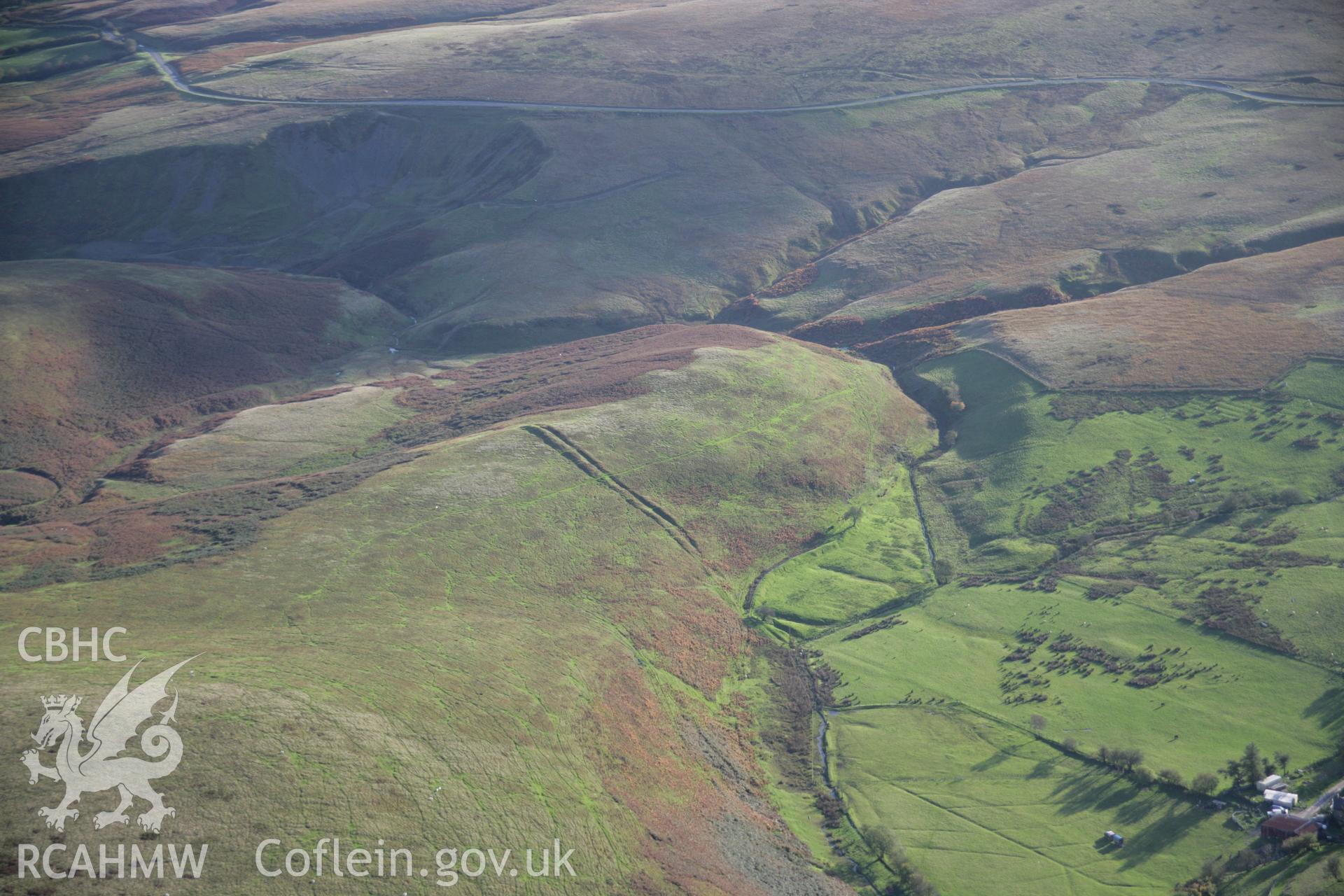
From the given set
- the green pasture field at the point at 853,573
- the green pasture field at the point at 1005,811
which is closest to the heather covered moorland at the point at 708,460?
the green pasture field at the point at 1005,811

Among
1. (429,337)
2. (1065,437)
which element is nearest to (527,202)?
(429,337)

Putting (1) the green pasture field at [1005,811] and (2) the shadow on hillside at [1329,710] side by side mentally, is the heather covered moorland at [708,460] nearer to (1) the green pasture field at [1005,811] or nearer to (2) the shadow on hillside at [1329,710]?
(1) the green pasture field at [1005,811]

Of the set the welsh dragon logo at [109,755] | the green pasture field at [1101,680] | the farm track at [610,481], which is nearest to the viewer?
the welsh dragon logo at [109,755]

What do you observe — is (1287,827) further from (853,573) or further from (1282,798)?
(853,573)

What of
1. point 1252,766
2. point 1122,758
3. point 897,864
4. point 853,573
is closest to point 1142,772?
point 1122,758

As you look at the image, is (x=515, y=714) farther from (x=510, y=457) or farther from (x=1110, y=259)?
(x=1110, y=259)

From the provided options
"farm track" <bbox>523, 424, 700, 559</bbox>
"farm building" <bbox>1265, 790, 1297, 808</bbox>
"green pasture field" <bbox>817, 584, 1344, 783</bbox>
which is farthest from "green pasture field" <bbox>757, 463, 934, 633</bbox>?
"farm building" <bbox>1265, 790, 1297, 808</bbox>

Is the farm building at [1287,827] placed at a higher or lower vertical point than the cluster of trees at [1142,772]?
higher
